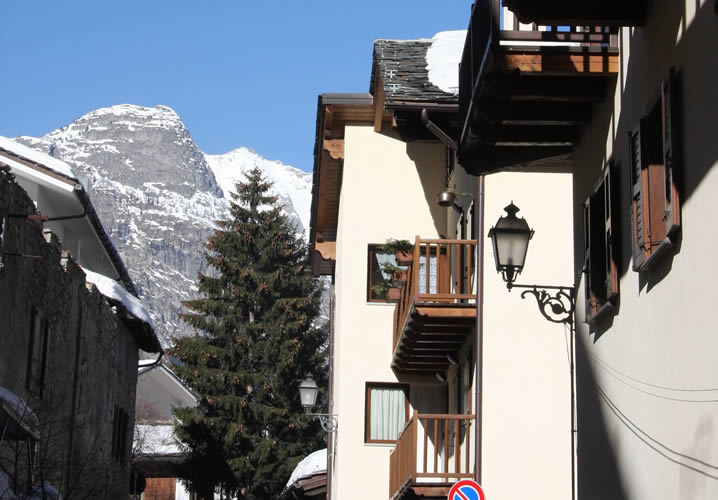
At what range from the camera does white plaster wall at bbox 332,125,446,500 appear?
2253 cm

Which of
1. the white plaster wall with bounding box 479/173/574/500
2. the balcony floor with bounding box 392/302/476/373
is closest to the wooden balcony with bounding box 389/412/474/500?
the white plaster wall with bounding box 479/173/574/500

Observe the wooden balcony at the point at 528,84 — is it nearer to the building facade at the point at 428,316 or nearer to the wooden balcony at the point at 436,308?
the building facade at the point at 428,316

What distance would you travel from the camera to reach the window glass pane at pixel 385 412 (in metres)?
22.6

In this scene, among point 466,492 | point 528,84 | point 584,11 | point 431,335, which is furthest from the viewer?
point 431,335

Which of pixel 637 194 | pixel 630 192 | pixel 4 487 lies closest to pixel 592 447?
pixel 630 192

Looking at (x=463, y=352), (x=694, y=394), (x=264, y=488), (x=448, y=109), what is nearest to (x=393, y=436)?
(x=463, y=352)

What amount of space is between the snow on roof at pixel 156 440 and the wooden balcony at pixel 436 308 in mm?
27825

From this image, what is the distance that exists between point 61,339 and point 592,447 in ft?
34.9

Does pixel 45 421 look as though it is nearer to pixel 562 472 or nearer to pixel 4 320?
pixel 4 320

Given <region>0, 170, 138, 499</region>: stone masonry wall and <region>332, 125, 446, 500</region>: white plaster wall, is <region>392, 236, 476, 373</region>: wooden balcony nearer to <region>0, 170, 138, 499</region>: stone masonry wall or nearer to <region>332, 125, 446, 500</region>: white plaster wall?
<region>332, 125, 446, 500</region>: white plaster wall

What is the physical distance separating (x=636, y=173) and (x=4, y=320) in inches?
343

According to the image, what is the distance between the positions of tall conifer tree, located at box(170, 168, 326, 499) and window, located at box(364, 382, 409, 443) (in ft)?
65.8

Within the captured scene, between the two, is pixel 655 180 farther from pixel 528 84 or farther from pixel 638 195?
pixel 528 84

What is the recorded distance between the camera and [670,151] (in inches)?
281
